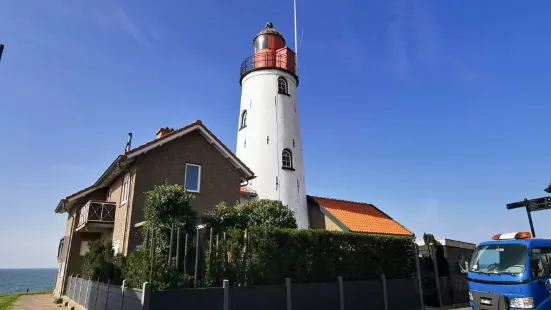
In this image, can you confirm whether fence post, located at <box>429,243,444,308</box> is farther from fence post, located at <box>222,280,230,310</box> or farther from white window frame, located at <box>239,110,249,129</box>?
white window frame, located at <box>239,110,249,129</box>

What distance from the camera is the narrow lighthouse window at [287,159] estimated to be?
26141 millimetres

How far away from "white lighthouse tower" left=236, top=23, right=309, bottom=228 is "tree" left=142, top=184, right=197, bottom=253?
10.6 m

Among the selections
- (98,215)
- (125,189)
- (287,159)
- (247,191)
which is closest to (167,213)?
(125,189)

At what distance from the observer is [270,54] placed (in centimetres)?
2900

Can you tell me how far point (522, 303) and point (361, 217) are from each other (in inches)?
677

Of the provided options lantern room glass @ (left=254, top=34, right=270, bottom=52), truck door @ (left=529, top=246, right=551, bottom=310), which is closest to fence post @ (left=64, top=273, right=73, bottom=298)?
lantern room glass @ (left=254, top=34, right=270, bottom=52)

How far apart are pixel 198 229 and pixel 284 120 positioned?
1498cm

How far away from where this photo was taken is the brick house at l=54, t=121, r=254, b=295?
18.0m

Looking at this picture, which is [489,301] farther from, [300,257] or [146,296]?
[146,296]

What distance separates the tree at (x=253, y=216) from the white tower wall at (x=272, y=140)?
6985mm

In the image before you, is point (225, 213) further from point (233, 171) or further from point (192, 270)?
point (233, 171)

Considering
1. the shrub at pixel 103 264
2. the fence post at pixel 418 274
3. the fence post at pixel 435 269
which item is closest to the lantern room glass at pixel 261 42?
the shrub at pixel 103 264

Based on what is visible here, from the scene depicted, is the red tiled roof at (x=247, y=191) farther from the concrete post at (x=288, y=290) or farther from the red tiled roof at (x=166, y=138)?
the concrete post at (x=288, y=290)

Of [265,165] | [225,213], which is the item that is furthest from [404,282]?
[265,165]
